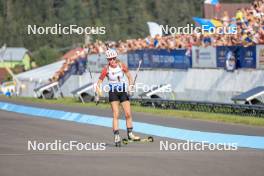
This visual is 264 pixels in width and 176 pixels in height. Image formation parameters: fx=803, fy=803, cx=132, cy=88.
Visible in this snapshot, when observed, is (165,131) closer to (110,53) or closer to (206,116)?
(206,116)

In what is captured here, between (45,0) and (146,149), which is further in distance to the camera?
(45,0)

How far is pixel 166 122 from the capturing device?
890 inches

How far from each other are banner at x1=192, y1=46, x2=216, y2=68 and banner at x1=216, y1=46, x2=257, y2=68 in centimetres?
39

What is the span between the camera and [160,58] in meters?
32.6

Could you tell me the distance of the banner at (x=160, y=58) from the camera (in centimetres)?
3053

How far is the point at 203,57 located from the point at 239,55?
2.60 metres

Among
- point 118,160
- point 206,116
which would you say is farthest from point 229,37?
point 118,160

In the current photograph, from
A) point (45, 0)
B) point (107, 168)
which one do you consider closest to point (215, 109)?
point (107, 168)

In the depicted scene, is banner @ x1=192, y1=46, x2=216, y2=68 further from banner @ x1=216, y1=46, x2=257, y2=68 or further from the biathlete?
the biathlete

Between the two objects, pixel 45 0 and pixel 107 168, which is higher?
pixel 45 0

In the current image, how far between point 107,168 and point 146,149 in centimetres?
340

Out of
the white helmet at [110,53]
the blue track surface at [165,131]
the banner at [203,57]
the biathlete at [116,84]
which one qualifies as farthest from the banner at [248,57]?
the white helmet at [110,53]

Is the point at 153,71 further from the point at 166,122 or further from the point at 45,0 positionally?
the point at 45,0

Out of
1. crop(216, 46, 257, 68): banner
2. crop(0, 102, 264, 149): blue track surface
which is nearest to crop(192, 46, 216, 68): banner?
crop(216, 46, 257, 68): banner
